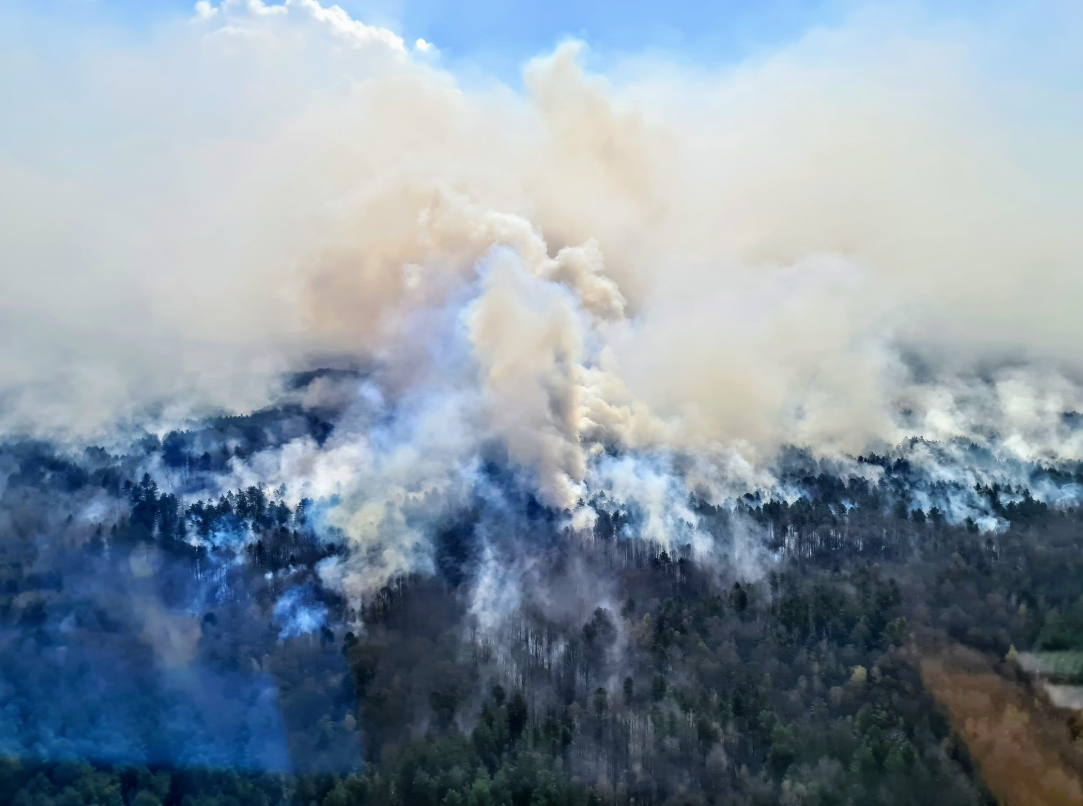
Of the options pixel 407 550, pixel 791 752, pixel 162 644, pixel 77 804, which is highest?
pixel 407 550

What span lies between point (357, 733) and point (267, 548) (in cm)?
8793

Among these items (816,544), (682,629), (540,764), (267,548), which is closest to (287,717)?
(540,764)

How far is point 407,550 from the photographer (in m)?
174

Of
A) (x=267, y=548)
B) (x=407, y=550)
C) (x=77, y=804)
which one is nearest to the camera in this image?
(x=77, y=804)

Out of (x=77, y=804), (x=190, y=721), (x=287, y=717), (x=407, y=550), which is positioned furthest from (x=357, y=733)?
(x=407, y=550)

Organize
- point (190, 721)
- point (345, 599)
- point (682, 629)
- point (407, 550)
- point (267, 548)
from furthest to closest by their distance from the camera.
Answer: point (267, 548), point (407, 550), point (345, 599), point (682, 629), point (190, 721)

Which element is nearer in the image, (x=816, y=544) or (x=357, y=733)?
(x=357, y=733)

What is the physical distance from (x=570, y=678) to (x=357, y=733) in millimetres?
34686

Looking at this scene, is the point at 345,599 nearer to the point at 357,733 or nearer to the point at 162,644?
the point at 162,644

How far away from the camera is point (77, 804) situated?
9300cm

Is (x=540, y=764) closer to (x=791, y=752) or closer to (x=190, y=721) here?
(x=791, y=752)

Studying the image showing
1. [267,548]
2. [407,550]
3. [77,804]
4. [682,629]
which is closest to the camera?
[77,804]

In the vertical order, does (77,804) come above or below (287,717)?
below

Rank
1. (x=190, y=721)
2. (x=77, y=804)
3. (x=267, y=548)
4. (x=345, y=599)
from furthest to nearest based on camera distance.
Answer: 1. (x=267, y=548)
2. (x=345, y=599)
3. (x=190, y=721)
4. (x=77, y=804)
